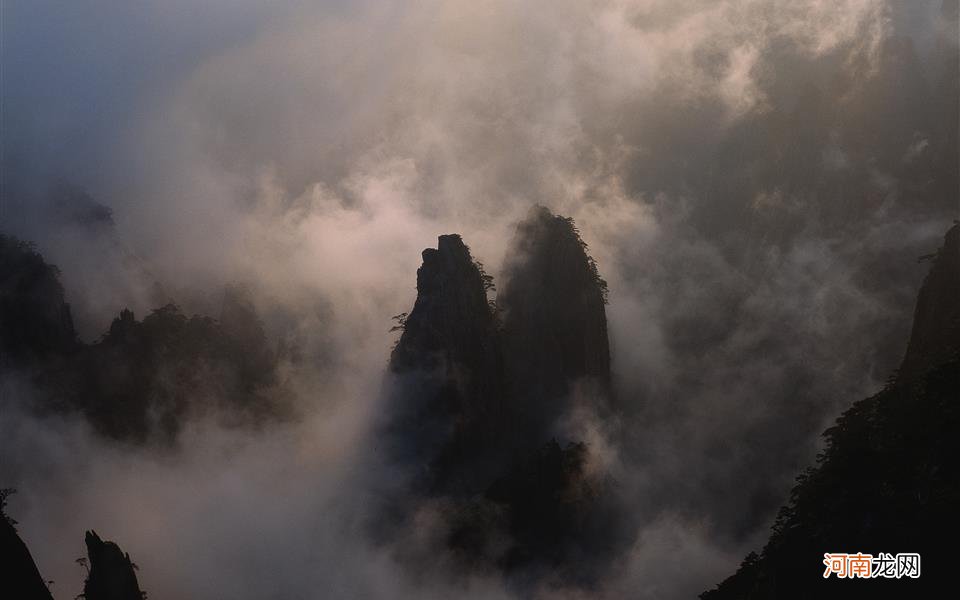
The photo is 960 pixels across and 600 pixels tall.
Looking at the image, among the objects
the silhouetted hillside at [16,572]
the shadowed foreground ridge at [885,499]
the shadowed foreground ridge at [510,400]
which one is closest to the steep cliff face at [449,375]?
the shadowed foreground ridge at [510,400]

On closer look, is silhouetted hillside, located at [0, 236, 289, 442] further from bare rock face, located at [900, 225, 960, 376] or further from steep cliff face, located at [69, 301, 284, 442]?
bare rock face, located at [900, 225, 960, 376]

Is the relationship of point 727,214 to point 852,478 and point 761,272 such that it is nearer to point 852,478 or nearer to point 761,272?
point 761,272

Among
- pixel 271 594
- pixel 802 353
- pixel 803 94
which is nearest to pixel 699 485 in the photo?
pixel 802 353

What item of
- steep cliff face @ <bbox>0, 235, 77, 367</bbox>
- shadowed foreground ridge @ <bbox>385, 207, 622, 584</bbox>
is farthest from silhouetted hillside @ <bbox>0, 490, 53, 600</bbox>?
steep cliff face @ <bbox>0, 235, 77, 367</bbox>

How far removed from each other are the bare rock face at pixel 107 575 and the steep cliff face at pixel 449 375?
3695cm

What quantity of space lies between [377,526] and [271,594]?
14.7 metres

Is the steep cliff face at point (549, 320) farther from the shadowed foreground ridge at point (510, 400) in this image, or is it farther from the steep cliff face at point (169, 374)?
the steep cliff face at point (169, 374)

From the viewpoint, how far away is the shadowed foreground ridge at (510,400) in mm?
80688

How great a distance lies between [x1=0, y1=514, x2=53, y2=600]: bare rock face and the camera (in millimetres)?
37281

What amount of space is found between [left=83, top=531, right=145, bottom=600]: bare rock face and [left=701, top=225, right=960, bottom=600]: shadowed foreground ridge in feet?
134

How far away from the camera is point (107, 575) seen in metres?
52.8

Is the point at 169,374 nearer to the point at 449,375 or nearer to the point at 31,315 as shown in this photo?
the point at 31,315

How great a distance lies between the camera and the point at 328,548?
8856 centimetres

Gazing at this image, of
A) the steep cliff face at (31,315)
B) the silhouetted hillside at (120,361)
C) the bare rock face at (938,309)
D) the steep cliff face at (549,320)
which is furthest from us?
the silhouetted hillside at (120,361)
